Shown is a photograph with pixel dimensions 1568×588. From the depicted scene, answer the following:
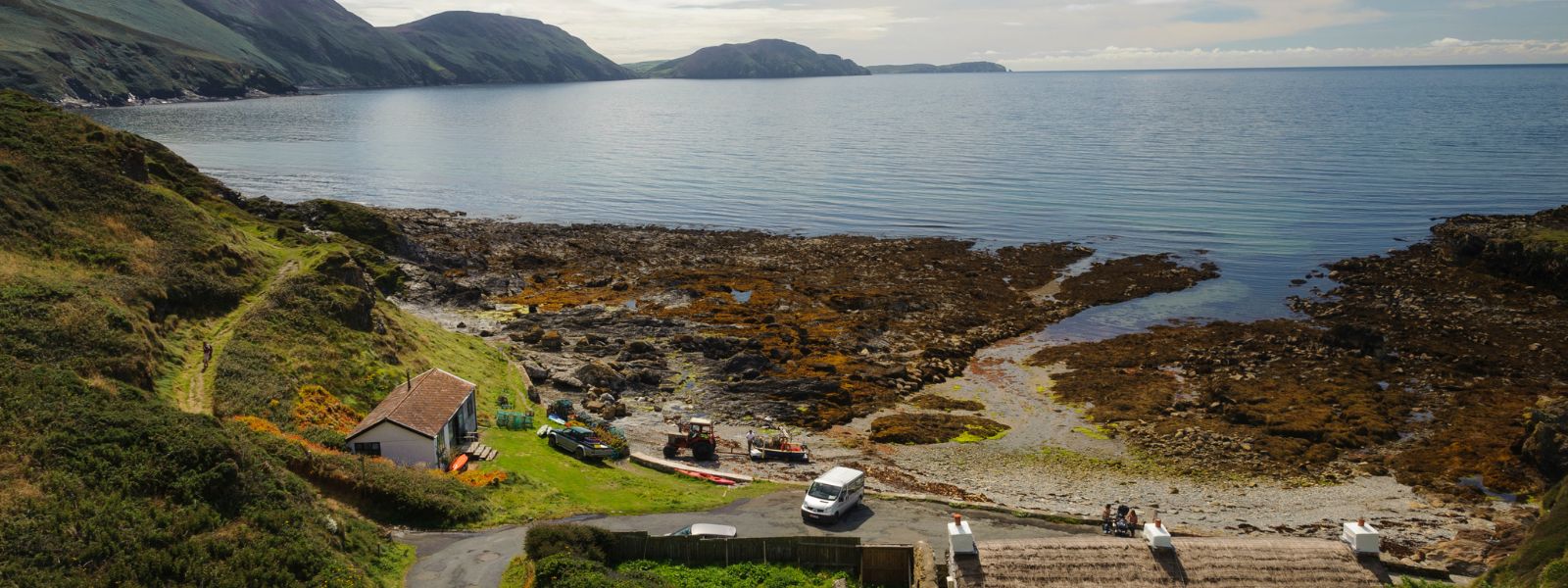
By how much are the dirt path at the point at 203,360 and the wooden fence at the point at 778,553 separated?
17.8m

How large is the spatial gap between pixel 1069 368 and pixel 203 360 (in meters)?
43.2

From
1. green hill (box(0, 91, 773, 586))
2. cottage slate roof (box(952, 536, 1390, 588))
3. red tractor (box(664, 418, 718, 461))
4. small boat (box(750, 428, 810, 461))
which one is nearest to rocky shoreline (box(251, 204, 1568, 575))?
small boat (box(750, 428, 810, 461))

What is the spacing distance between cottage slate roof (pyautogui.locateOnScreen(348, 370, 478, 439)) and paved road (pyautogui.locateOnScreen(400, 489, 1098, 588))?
745 cm

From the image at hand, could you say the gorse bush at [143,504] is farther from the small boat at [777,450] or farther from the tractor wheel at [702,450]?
the small boat at [777,450]

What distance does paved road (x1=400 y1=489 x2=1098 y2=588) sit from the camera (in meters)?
23.4

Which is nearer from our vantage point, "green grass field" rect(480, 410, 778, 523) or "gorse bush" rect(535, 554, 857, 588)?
"gorse bush" rect(535, 554, 857, 588)

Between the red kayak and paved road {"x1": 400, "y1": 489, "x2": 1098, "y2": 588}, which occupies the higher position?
paved road {"x1": 400, "y1": 489, "x2": 1098, "y2": 588}

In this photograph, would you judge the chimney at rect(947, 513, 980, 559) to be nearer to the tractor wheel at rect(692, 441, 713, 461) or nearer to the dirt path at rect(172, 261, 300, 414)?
the tractor wheel at rect(692, 441, 713, 461)

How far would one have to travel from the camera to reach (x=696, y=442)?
38.8 metres

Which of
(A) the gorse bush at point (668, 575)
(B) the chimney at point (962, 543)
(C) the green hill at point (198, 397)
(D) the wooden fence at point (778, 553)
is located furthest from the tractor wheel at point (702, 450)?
(B) the chimney at point (962, 543)

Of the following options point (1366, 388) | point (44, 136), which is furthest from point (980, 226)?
point (44, 136)

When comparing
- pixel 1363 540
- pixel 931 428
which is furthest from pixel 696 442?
pixel 1363 540

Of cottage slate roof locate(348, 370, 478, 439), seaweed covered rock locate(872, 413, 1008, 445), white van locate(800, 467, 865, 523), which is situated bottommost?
seaweed covered rock locate(872, 413, 1008, 445)

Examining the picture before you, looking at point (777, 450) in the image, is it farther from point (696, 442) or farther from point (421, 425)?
point (421, 425)
